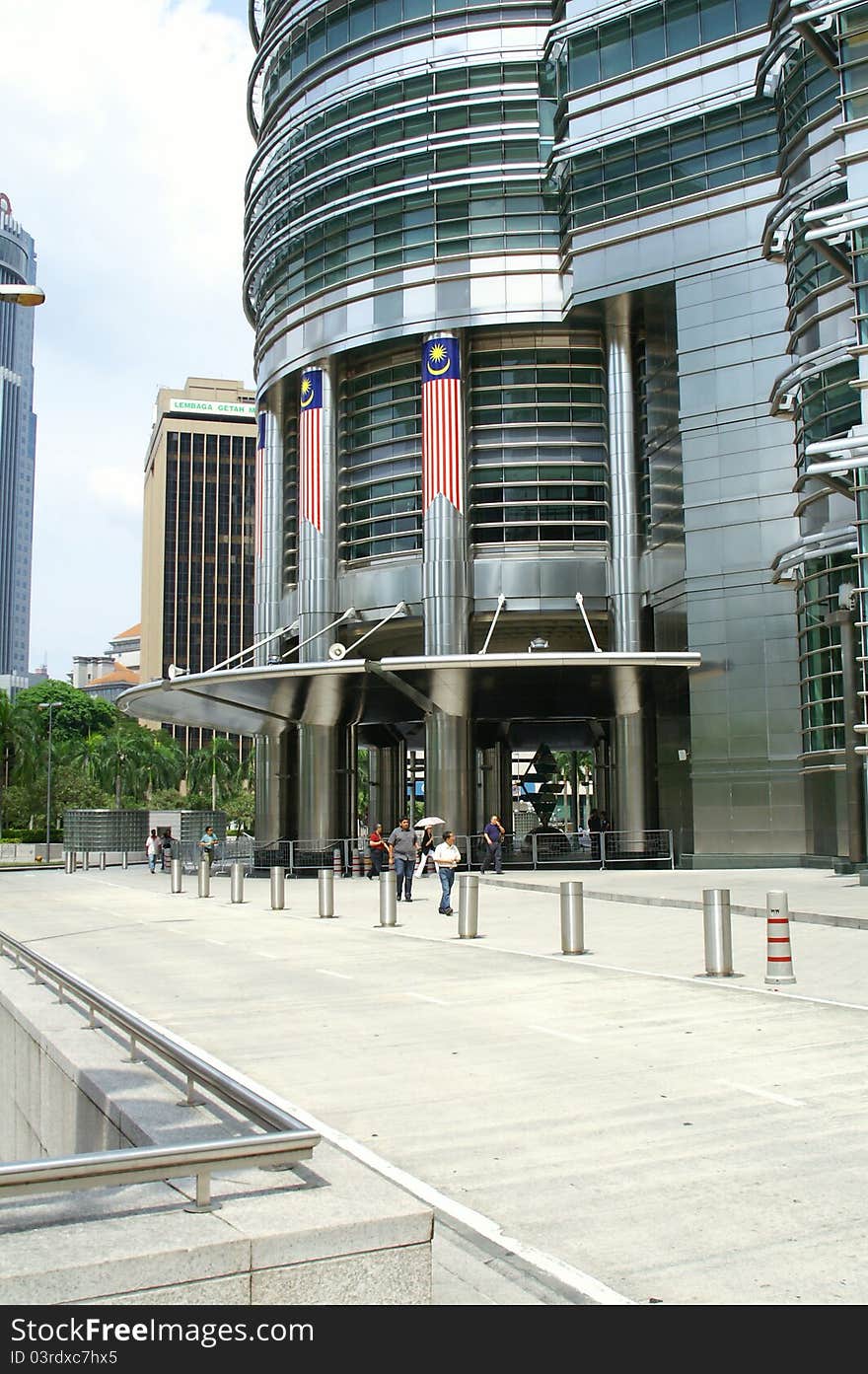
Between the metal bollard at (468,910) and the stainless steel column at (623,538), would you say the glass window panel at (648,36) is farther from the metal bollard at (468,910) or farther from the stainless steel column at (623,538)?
the metal bollard at (468,910)

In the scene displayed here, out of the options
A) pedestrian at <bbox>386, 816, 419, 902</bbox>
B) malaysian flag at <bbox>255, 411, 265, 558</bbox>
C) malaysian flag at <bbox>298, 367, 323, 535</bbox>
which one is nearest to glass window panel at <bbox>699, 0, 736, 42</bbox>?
malaysian flag at <bbox>298, 367, 323, 535</bbox>

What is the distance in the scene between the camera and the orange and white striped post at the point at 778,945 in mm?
13164

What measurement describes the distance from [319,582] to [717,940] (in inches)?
1440

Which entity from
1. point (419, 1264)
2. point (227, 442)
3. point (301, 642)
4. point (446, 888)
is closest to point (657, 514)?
point (301, 642)

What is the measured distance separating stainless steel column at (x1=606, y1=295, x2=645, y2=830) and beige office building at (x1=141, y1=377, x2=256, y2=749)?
4364 inches

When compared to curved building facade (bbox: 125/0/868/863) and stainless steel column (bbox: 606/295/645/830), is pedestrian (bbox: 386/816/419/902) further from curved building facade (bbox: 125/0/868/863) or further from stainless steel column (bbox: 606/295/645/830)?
stainless steel column (bbox: 606/295/645/830)

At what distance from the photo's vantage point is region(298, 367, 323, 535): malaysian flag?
4950 centimetres

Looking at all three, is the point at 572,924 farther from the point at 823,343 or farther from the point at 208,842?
the point at 208,842

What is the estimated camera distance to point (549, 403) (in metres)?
47.3

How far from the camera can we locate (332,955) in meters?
16.9

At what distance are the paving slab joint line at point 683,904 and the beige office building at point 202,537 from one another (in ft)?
407

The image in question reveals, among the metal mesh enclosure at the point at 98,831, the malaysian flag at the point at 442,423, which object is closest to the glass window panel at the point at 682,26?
the malaysian flag at the point at 442,423

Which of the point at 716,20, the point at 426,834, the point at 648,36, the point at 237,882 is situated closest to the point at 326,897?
the point at 237,882

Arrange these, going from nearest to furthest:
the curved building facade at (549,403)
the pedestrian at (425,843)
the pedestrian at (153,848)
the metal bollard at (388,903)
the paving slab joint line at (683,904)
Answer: the paving slab joint line at (683,904), the metal bollard at (388,903), the pedestrian at (425,843), the curved building facade at (549,403), the pedestrian at (153,848)
